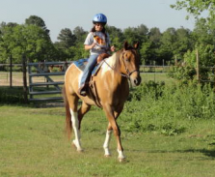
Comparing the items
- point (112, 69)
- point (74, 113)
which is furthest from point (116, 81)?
point (74, 113)

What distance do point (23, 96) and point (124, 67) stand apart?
12941mm

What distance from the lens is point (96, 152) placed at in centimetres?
885

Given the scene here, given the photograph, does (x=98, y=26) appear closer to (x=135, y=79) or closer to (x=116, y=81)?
(x=116, y=81)

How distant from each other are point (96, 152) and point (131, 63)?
7.92 feet

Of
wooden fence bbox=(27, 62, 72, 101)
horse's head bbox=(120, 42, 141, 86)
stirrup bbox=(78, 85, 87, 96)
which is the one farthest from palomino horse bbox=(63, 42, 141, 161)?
wooden fence bbox=(27, 62, 72, 101)

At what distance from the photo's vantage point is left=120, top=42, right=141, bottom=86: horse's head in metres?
7.32

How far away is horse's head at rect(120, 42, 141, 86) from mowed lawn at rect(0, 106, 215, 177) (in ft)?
5.28

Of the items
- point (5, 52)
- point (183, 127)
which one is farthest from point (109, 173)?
point (5, 52)

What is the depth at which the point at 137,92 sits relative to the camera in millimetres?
18188

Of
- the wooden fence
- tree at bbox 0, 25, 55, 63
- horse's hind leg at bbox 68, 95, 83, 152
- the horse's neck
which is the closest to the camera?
the horse's neck

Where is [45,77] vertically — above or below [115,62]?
below

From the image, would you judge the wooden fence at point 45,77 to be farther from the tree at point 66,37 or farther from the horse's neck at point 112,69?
the tree at point 66,37

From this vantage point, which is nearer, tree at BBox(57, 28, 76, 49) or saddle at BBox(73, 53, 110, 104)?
saddle at BBox(73, 53, 110, 104)

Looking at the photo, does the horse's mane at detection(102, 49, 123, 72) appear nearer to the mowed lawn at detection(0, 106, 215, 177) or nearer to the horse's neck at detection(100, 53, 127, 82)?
the horse's neck at detection(100, 53, 127, 82)
